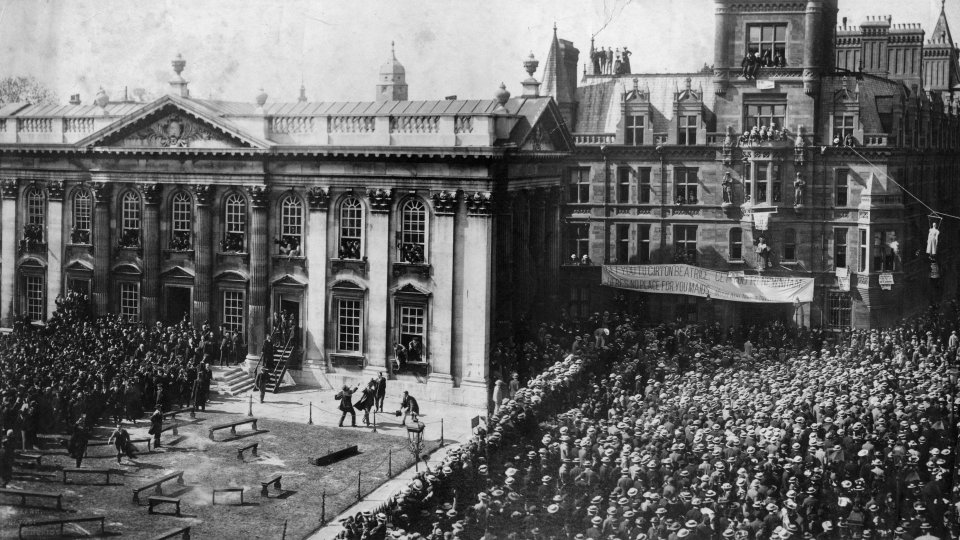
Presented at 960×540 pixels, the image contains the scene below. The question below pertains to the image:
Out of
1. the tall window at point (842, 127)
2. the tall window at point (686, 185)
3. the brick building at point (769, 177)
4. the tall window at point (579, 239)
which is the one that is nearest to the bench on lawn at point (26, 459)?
the brick building at point (769, 177)

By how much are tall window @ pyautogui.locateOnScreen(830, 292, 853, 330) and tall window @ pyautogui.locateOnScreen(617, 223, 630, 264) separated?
995cm

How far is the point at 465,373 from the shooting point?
131ft

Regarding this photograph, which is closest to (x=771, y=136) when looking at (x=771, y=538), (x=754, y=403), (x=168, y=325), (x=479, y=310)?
(x=479, y=310)

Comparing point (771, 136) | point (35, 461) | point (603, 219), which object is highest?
point (771, 136)

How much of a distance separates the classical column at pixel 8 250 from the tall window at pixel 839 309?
3652 centimetres

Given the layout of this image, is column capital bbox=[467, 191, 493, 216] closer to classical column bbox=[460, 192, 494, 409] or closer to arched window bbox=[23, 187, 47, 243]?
classical column bbox=[460, 192, 494, 409]

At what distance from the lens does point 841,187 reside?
50.8 m

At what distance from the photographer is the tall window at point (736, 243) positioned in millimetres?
52656

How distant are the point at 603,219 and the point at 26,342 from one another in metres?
27.3

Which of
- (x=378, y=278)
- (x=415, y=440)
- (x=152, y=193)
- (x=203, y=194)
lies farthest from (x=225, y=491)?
(x=152, y=193)

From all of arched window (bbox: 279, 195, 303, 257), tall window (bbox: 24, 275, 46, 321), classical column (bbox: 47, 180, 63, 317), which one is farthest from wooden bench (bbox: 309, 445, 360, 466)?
tall window (bbox: 24, 275, 46, 321)

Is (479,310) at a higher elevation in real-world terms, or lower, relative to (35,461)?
higher

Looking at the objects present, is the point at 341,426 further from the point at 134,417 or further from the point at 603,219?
the point at 603,219

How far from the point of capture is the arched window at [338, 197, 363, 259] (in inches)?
1647
